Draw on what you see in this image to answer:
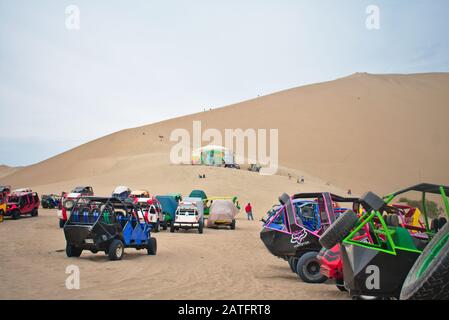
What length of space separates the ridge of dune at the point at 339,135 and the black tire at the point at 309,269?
2293 inches

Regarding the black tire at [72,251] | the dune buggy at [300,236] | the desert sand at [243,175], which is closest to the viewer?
the desert sand at [243,175]

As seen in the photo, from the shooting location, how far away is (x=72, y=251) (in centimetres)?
1582

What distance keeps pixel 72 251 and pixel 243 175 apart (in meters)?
42.6

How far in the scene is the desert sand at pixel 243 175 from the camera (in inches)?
463

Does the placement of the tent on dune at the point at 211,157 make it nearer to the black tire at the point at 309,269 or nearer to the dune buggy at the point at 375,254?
the black tire at the point at 309,269

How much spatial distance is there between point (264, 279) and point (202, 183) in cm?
4215

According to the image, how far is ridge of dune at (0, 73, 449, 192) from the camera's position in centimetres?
8082

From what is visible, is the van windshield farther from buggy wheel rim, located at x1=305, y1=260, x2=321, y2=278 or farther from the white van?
buggy wheel rim, located at x1=305, y1=260, x2=321, y2=278

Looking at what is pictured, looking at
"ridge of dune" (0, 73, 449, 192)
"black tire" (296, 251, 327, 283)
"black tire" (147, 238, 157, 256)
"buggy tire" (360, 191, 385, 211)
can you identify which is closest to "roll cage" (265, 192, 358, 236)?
"black tire" (296, 251, 327, 283)

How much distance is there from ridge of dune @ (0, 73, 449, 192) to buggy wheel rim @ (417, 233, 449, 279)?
63.4 meters

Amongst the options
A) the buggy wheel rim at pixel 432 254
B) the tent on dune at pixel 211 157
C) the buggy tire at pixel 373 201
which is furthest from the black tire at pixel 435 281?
the tent on dune at pixel 211 157

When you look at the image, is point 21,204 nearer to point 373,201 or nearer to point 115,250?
point 115,250

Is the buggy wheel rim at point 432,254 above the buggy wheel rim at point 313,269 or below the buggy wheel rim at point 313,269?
above

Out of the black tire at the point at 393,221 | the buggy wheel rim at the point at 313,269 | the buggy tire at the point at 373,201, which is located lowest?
the buggy wheel rim at the point at 313,269
